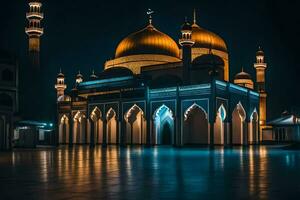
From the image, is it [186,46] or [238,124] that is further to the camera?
[238,124]

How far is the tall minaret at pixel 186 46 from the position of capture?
4194 centimetres

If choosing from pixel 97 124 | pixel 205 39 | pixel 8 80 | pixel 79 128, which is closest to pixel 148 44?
pixel 205 39

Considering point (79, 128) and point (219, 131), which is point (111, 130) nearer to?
point (79, 128)

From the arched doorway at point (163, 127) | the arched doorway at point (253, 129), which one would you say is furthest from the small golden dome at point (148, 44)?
the arched doorway at point (253, 129)

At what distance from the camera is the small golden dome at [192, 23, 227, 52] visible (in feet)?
167

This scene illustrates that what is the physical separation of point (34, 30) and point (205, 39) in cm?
1909

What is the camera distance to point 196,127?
41281mm

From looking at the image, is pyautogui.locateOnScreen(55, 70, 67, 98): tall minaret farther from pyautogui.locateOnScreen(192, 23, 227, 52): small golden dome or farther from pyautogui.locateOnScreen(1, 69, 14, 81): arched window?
pyautogui.locateOnScreen(192, 23, 227, 52): small golden dome

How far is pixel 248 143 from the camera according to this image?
43.2 m

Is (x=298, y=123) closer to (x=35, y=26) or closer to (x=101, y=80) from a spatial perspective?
(x=101, y=80)

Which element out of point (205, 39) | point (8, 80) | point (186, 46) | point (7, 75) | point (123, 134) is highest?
point (205, 39)

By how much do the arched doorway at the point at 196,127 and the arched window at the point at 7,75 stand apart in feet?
54.6

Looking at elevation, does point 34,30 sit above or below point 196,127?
above

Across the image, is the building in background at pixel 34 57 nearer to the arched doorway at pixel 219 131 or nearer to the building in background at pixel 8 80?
the building in background at pixel 8 80
